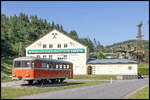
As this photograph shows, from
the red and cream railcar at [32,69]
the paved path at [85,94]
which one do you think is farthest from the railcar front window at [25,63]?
the paved path at [85,94]

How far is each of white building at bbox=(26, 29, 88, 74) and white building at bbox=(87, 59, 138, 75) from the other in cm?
197

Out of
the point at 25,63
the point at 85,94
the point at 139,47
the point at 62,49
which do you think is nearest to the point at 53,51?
the point at 62,49

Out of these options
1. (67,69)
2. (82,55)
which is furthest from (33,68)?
(82,55)

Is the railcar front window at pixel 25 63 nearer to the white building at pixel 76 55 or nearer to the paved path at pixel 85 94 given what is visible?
the paved path at pixel 85 94

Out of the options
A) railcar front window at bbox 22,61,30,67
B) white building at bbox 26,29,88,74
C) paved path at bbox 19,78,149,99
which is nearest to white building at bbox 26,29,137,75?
white building at bbox 26,29,88,74

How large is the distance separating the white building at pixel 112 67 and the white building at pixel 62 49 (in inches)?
77.7

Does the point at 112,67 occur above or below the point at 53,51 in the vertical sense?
below

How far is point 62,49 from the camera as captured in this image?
2349 inches

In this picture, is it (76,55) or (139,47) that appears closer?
(76,55)

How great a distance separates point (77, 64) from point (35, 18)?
107646mm

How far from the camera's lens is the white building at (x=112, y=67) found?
187 ft

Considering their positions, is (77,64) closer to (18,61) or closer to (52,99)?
(18,61)

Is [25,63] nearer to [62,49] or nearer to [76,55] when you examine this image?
[76,55]

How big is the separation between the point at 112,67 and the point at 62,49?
11715mm
